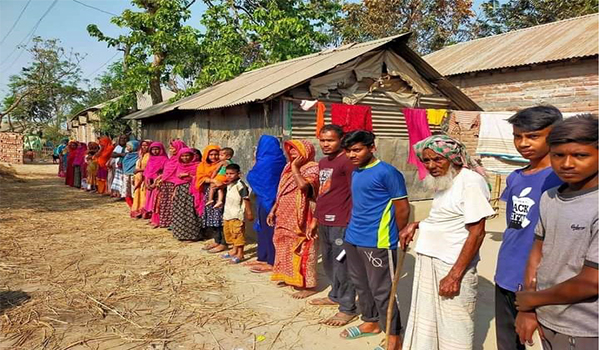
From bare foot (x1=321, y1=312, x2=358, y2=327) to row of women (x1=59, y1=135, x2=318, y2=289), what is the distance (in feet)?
2.24

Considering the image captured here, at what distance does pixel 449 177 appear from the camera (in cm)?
240

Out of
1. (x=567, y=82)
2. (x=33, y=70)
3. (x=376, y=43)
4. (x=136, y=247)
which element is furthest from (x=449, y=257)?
(x=33, y=70)

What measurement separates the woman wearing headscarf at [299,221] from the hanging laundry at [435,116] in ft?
13.3

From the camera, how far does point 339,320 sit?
11.7 feet

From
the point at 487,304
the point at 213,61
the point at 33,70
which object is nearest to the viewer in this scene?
the point at 487,304

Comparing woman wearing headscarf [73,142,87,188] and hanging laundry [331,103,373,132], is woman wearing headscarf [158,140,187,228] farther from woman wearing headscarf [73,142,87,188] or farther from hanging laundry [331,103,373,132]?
woman wearing headscarf [73,142,87,188]

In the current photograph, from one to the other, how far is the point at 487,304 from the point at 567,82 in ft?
23.3

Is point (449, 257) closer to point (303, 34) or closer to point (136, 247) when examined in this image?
point (136, 247)

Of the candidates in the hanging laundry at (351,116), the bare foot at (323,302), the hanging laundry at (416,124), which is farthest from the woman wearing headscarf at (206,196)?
the hanging laundry at (416,124)

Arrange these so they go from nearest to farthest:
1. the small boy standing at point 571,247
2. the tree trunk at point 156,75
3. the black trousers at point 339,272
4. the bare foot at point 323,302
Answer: the small boy standing at point 571,247 < the black trousers at point 339,272 < the bare foot at point 323,302 < the tree trunk at point 156,75

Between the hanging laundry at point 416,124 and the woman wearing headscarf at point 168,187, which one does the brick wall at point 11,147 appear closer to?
the woman wearing headscarf at point 168,187

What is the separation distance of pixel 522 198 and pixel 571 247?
0.58 m

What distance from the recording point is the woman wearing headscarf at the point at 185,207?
630 cm

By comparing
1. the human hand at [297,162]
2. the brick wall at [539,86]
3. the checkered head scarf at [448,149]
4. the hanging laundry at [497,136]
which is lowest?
the human hand at [297,162]
